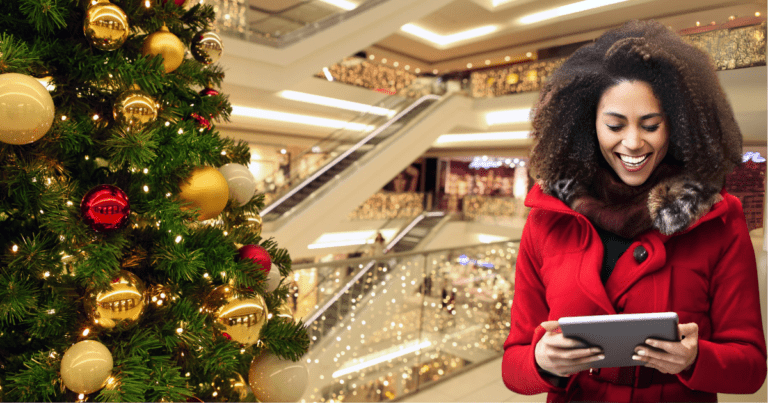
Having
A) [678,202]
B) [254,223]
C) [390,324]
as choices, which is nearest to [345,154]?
[390,324]

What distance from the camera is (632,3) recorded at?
10234mm

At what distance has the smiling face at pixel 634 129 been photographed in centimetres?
104

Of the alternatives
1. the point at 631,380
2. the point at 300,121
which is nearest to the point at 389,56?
the point at 300,121

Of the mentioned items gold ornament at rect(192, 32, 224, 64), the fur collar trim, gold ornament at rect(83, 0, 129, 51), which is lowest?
the fur collar trim

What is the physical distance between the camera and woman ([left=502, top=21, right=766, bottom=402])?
97 cm

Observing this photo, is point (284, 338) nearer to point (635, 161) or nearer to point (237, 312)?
point (237, 312)

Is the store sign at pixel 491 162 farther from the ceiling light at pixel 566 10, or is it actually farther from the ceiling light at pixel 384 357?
the ceiling light at pixel 384 357

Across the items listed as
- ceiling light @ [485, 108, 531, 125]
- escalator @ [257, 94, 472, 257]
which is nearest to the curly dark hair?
escalator @ [257, 94, 472, 257]

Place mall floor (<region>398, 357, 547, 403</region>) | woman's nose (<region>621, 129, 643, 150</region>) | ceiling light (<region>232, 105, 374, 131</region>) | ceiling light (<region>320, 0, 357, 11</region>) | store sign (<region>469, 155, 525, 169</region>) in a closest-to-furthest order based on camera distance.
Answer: woman's nose (<region>621, 129, 643, 150</region>), mall floor (<region>398, 357, 547, 403</region>), ceiling light (<region>232, 105, 374, 131</region>), ceiling light (<region>320, 0, 357, 11</region>), store sign (<region>469, 155, 525, 169</region>)

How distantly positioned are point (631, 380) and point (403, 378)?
2622 mm

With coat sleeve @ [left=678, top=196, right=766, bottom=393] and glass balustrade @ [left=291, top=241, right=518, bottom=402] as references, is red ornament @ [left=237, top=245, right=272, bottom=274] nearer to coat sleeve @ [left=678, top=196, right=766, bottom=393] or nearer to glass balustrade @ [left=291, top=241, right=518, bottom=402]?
coat sleeve @ [left=678, top=196, right=766, bottom=393]

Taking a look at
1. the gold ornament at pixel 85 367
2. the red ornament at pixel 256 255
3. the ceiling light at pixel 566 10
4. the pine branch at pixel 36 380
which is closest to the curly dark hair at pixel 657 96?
the red ornament at pixel 256 255

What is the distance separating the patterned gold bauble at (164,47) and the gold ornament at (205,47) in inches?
9.1

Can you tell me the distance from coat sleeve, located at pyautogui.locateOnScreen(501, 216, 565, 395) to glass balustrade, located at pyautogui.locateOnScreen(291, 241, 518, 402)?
190cm
